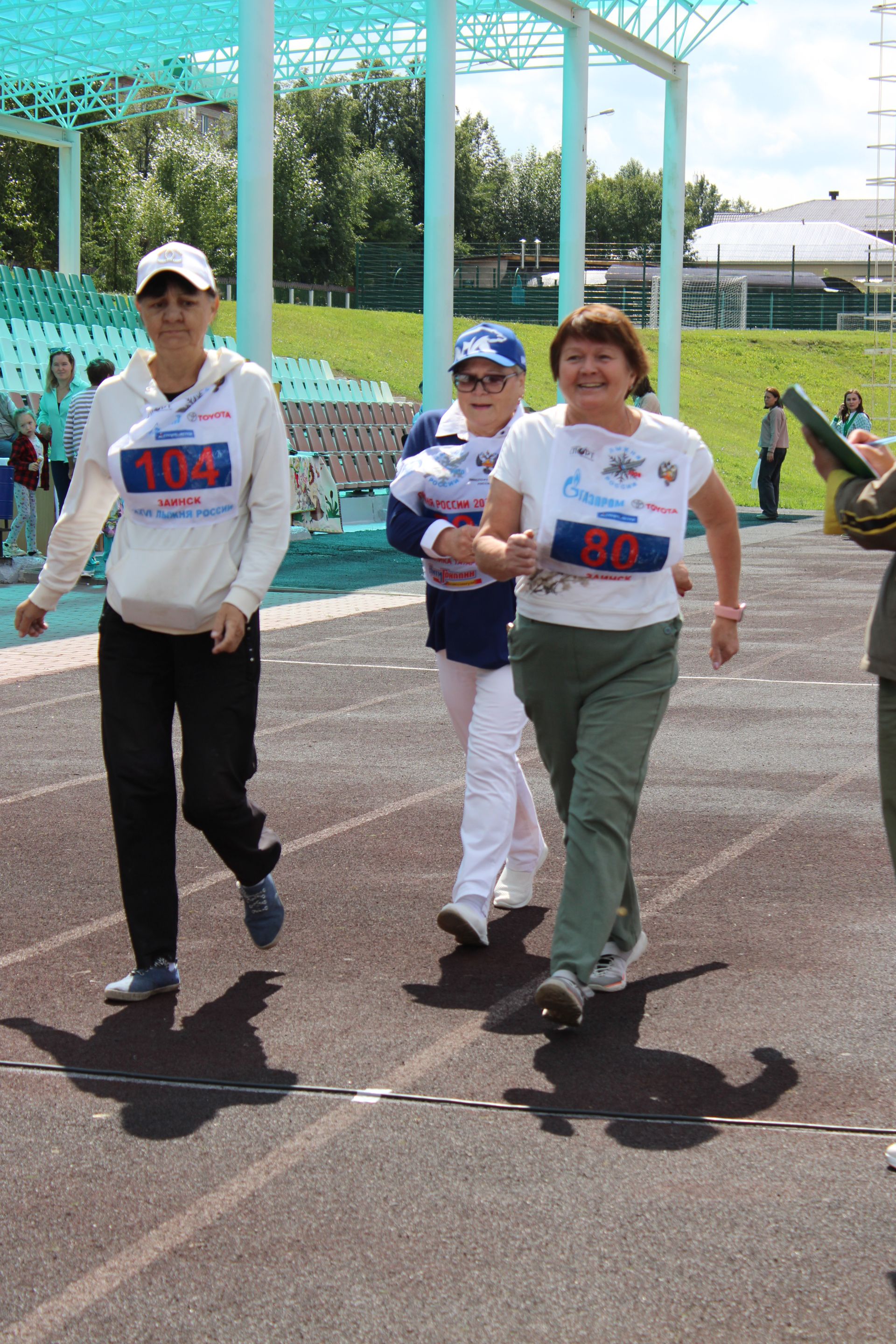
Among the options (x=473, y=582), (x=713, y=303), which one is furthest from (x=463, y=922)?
(x=713, y=303)

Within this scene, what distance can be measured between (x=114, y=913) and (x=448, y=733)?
3.40 metres

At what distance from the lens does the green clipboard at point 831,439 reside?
350cm

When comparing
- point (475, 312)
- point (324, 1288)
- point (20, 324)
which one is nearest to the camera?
point (324, 1288)

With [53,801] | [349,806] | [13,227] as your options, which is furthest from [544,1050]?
[13,227]

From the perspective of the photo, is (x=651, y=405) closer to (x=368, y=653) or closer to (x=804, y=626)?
(x=804, y=626)

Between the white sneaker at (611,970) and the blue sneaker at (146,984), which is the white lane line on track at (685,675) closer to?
the white sneaker at (611,970)

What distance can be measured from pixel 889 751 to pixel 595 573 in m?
0.94

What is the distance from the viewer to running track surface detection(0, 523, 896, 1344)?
112 inches

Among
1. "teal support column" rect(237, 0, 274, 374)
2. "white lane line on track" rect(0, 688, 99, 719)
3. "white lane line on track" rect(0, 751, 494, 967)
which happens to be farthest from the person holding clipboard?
"teal support column" rect(237, 0, 274, 374)

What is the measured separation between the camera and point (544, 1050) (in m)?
4.06

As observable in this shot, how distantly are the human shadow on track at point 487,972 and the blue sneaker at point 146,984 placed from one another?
0.64 meters

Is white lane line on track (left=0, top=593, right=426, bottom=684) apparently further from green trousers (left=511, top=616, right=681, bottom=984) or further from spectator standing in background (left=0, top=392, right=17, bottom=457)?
green trousers (left=511, top=616, right=681, bottom=984)

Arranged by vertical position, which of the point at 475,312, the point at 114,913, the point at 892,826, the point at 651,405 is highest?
the point at 475,312

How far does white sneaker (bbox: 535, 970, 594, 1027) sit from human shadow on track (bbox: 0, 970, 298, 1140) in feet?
2.08
